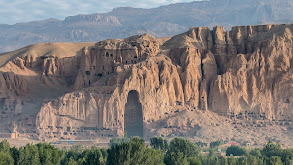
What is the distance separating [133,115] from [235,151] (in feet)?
73.1

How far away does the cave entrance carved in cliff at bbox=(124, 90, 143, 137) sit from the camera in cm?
13138

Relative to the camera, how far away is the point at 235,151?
118 m

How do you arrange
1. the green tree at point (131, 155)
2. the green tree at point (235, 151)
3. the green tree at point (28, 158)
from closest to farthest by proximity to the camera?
the green tree at point (131, 155), the green tree at point (28, 158), the green tree at point (235, 151)

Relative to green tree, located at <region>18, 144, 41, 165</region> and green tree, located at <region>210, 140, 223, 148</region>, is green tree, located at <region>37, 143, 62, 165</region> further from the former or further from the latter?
green tree, located at <region>210, 140, 223, 148</region>

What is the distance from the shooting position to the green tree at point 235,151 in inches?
4561

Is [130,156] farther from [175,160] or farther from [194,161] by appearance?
[194,161]

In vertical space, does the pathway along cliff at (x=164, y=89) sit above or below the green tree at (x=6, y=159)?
above

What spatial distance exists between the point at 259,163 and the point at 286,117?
44938 mm

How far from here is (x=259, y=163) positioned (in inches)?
3627

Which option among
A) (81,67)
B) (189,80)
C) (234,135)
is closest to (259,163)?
(234,135)

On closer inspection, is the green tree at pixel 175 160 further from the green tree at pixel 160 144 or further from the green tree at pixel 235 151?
the green tree at pixel 235 151

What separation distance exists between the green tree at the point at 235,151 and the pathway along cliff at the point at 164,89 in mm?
9036

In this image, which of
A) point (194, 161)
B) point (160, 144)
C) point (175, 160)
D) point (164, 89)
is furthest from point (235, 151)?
point (175, 160)

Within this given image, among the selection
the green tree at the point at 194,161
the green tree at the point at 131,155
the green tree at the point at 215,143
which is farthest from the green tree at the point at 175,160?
the green tree at the point at 215,143
